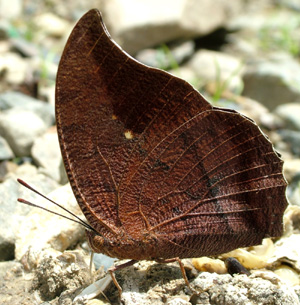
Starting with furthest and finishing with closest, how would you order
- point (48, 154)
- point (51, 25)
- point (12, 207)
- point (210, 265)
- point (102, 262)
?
point (51, 25)
point (48, 154)
point (12, 207)
point (102, 262)
point (210, 265)

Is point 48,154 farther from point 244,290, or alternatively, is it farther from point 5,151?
point 244,290

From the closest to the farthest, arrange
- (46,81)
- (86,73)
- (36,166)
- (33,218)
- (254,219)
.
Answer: (86,73) < (254,219) < (33,218) < (36,166) < (46,81)

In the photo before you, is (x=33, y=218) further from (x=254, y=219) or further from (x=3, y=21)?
(x=3, y=21)

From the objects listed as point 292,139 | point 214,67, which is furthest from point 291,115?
point 214,67

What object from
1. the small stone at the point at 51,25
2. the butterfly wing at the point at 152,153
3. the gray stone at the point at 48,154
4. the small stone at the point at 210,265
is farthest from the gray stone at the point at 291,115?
the small stone at the point at 51,25

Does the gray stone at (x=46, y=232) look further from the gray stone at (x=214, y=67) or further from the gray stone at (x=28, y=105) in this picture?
the gray stone at (x=214, y=67)

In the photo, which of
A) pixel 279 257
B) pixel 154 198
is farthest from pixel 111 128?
pixel 279 257
